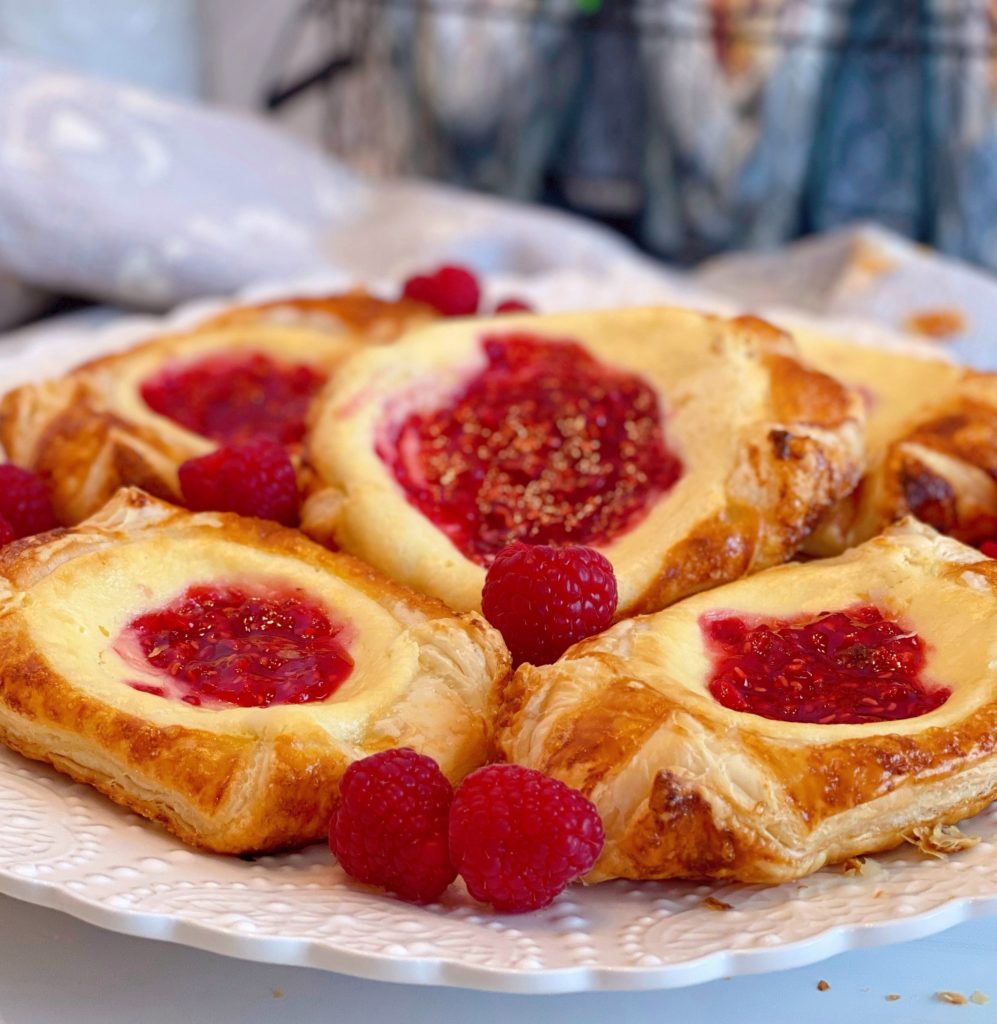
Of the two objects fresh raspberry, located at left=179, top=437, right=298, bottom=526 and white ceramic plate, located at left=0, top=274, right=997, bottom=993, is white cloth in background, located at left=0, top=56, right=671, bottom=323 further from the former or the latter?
white ceramic plate, located at left=0, top=274, right=997, bottom=993

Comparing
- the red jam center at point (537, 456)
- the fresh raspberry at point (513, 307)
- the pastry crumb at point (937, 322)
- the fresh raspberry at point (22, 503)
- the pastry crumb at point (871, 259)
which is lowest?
the pastry crumb at point (937, 322)

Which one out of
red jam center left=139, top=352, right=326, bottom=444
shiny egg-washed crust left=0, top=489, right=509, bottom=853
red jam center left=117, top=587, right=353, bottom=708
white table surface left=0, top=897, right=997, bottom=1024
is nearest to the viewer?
white table surface left=0, top=897, right=997, bottom=1024

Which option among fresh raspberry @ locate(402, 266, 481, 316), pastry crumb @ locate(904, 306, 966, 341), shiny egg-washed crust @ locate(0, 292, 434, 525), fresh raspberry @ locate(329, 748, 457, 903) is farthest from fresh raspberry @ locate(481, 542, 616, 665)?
pastry crumb @ locate(904, 306, 966, 341)

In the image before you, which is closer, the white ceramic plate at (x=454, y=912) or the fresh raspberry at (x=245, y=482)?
the white ceramic plate at (x=454, y=912)

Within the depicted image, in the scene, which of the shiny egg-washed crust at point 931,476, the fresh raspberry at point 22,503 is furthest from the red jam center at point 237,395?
the shiny egg-washed crust at point 931,476

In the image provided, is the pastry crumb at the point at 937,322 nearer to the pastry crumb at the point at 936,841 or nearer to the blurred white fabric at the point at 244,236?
the blurred white fabric at the point at 244,236

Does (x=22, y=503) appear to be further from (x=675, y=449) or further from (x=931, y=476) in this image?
(x=931, y=476)
